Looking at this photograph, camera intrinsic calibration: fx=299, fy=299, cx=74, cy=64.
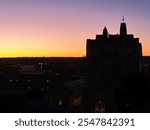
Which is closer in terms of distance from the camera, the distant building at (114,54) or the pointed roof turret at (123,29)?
the distant building at (114,54)

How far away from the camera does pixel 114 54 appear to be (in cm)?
6544

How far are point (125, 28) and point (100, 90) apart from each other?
125 ft

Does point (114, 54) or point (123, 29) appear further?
point (123, 29)

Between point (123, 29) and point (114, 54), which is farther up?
point (123, 29)

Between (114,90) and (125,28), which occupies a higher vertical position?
(125,28)

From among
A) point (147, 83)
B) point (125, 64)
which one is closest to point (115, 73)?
point (125, 64)

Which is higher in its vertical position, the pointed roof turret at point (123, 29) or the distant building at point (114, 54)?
the pointed roof turret at point (123, 29)

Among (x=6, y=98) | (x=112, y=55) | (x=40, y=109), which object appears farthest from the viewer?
(x=112, y=55)

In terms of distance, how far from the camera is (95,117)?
9180mm

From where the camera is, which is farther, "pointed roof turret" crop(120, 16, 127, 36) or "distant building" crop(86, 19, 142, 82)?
"pointed roof turret" crop(120, 16, 127, 36)

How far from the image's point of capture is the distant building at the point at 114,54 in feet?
204

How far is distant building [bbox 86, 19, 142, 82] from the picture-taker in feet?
204

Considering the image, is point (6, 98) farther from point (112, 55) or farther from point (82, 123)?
point (112, 55)

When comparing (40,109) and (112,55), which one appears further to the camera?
(112,55)
